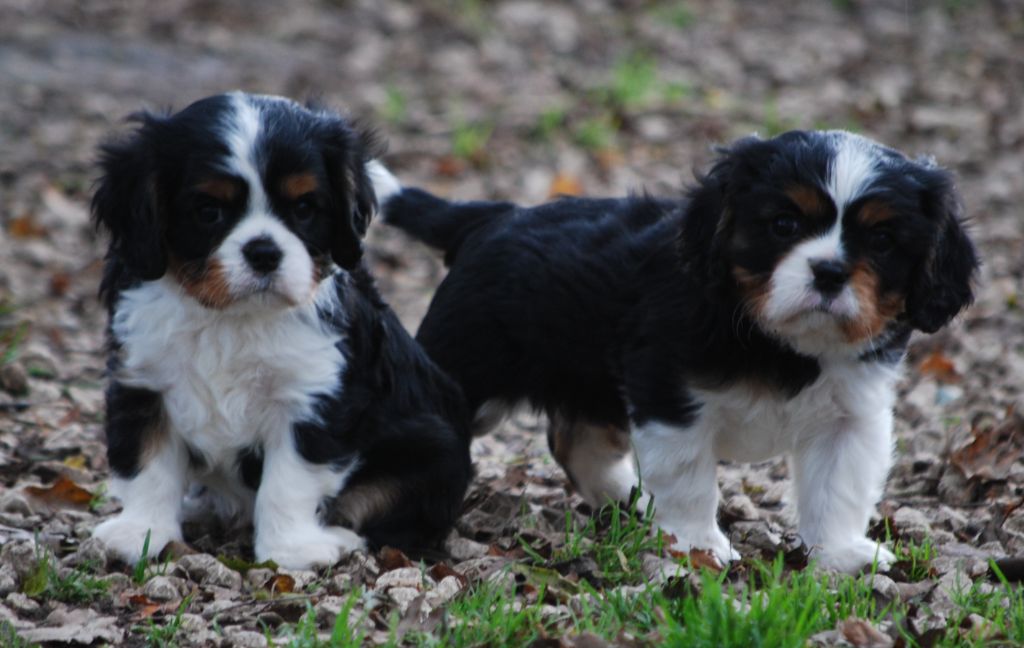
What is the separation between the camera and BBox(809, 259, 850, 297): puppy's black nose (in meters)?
4.18

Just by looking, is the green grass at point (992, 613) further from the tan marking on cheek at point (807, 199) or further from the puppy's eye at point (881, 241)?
the tan marking on cheek at point (807, 199)

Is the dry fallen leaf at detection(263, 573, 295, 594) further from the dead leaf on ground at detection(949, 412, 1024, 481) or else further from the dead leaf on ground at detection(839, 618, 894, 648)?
the dead leaf on ground at detection(949, 412, 1024, 481)

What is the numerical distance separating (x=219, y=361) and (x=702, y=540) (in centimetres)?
161

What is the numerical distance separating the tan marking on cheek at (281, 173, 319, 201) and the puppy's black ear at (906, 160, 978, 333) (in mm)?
1819

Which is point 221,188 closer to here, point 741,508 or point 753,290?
point 753,290

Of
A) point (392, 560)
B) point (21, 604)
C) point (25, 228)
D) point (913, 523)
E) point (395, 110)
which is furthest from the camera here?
point (395, 110)

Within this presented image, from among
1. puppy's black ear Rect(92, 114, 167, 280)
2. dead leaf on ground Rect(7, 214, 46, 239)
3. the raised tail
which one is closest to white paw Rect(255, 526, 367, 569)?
puppy's black ear Rect(92, 114, 167, 280)

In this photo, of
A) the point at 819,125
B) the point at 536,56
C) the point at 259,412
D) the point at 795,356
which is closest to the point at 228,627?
the point at 259,412

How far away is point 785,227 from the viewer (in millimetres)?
4336

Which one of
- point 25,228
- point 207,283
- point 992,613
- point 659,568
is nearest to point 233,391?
point 207,283

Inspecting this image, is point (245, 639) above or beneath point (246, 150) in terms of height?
beneath

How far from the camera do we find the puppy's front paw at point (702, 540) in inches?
182

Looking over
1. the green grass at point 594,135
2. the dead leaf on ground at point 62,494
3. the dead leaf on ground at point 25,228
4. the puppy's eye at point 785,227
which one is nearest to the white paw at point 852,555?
the puppy's eye at point 785,227

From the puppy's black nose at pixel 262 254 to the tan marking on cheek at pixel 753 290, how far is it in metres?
1.37
